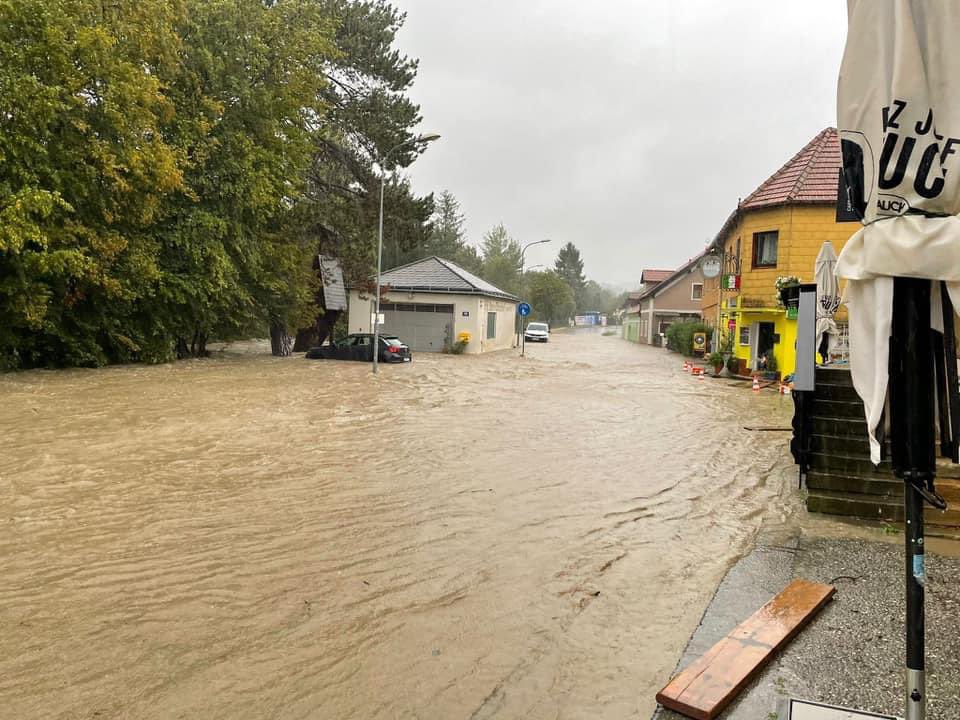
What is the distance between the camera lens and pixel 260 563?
526 centimetres

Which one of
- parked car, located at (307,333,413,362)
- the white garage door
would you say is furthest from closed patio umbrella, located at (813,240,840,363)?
the white garage door

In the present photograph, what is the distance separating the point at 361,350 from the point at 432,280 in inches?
387

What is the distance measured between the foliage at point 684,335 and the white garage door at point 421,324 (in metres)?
13.9

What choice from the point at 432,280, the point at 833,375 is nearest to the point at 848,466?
the point at 833,375

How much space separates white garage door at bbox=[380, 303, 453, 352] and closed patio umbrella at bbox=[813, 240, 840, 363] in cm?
2537

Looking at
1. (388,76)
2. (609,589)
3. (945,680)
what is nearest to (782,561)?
(609,589)

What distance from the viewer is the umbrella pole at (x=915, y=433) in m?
2.38

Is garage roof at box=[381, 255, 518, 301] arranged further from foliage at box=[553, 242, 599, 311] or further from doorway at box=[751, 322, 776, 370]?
foliage at box=[553, 242, 599, 311]

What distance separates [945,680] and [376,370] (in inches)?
789

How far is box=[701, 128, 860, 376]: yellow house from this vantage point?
21031 mm

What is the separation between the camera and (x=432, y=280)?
35.3 m

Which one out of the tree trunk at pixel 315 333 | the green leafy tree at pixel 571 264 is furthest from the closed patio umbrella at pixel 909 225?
the green leafy tree at pixel 571 264

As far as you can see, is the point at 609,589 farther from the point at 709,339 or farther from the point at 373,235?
the point at 709,339

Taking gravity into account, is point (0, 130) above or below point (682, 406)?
above
